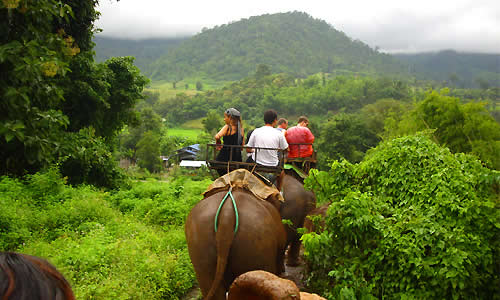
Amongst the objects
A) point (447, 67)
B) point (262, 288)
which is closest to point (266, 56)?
point (447, 67)

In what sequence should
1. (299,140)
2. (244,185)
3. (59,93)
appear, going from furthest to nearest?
(299,140) → (59,93) → (244,185)

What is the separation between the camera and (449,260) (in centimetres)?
383

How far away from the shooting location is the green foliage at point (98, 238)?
18.4 ft

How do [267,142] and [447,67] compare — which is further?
[447,67]

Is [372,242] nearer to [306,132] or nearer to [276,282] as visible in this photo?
[276,282]

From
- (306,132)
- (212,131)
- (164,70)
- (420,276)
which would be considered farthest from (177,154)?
(164,70)

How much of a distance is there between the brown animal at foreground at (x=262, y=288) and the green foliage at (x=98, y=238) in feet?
6.98

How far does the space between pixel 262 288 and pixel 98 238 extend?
4997 mm

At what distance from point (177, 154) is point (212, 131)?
9.06 meters

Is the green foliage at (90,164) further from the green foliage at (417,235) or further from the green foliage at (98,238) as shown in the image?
the green foliage at (417,235)

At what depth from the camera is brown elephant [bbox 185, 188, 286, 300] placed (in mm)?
4184

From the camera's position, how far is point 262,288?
2631mm

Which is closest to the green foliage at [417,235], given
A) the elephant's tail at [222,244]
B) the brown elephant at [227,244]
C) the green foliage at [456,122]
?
the brown elephant at [227,244]

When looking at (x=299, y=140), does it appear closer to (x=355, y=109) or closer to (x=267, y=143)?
(x=267, y=143)
